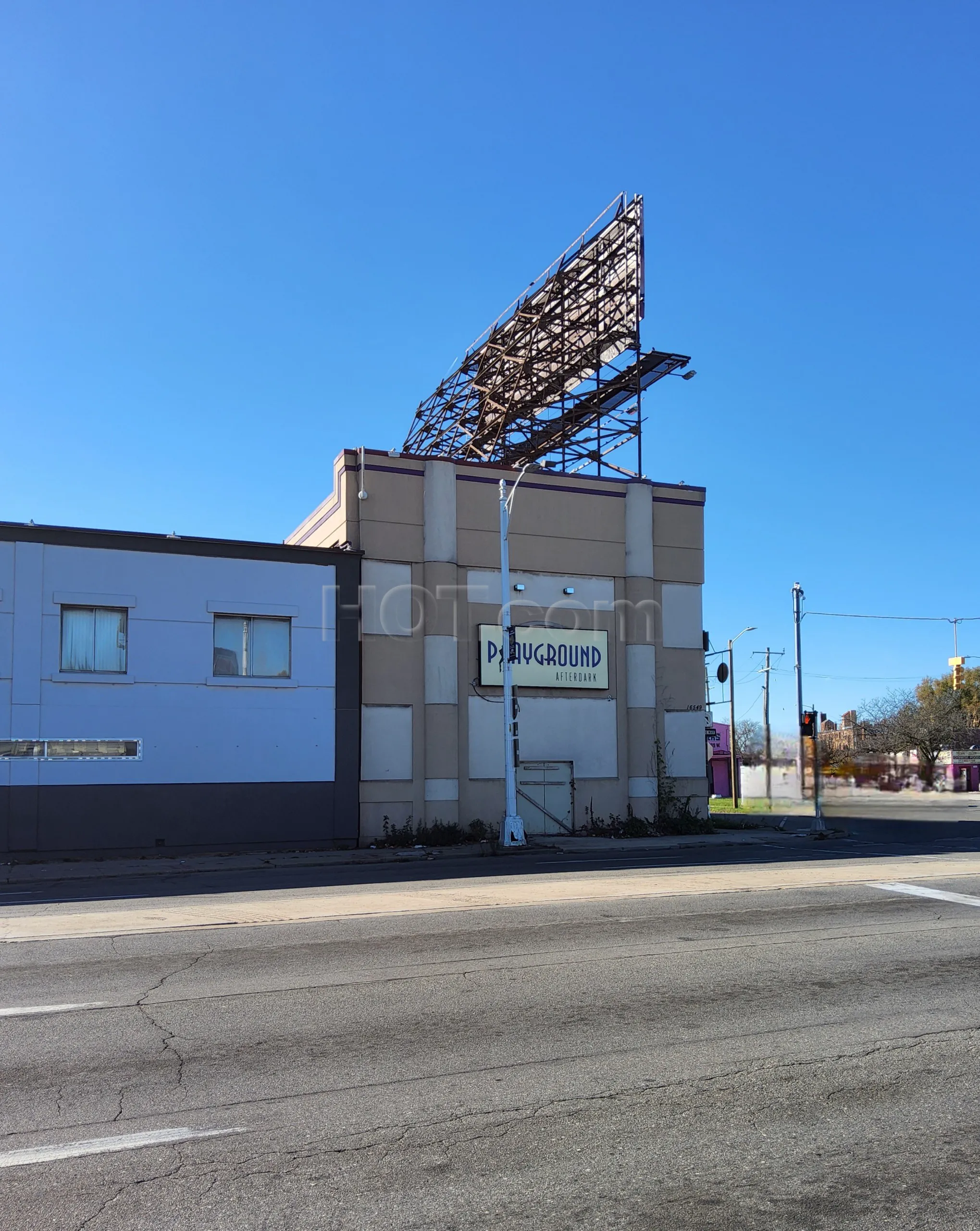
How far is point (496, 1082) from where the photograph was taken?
6285mm

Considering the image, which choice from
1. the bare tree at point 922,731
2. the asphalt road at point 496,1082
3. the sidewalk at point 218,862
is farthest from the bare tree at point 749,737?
the asphalt road at point 496,1082

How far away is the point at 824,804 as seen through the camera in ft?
127

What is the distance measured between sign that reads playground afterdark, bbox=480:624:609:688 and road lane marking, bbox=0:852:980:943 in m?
10.4

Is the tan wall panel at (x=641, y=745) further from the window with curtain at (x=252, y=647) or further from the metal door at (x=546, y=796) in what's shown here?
the window with curtain at (x=252, y=647)

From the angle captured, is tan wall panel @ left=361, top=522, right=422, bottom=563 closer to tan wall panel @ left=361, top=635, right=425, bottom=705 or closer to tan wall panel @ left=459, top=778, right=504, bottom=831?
tan wall panel @ left=361, top=635, right=425, bottom=705

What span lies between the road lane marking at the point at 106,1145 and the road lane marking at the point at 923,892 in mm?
10855

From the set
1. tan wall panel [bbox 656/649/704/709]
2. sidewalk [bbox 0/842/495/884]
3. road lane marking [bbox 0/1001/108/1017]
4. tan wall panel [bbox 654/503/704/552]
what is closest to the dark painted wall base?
sidewalk [bbox 0/842/495/884]

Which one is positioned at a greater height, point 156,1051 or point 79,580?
point 79,580

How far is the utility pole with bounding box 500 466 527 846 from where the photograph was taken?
24.9 metres

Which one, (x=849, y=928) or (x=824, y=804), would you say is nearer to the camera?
(x=849, y=928)

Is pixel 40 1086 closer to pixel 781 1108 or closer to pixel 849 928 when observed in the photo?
pixel 781 1108

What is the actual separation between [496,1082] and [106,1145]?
2226 millimetres

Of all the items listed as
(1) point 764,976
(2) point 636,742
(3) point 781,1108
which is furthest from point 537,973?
(2) point 636,742

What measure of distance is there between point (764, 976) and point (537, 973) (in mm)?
1981
